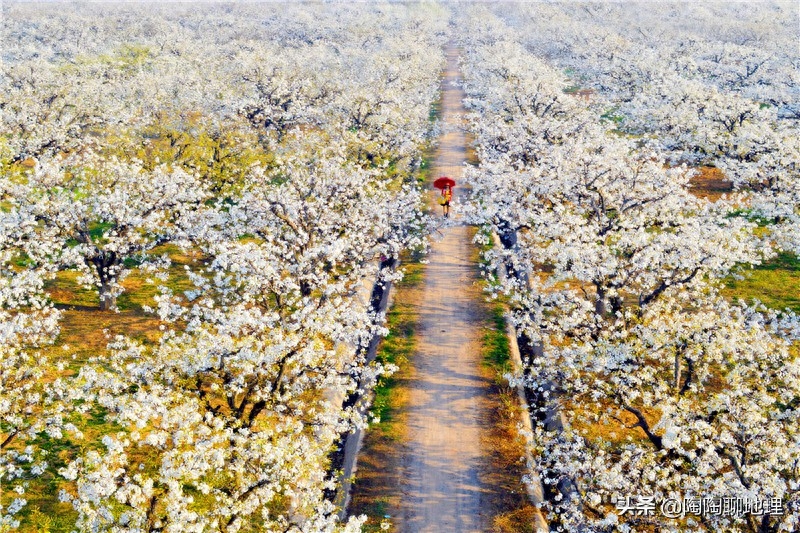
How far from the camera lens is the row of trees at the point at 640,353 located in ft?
65.9

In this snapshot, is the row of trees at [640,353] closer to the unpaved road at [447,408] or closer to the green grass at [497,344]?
the green grass at [497,344]

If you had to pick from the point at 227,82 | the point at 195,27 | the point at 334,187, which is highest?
the point at 195,27

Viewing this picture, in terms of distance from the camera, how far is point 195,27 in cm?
15200

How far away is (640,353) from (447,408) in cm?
1121

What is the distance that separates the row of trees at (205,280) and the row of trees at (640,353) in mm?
9650

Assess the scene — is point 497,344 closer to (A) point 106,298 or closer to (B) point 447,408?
(B) point 447,408

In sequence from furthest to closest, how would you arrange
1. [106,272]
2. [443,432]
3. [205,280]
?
[106,272] < [443,432] < [205,280]

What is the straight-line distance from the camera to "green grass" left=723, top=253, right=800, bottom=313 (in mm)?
39406

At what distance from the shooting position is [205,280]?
92.9 ft

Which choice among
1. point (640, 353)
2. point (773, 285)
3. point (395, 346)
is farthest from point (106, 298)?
point (773, 285)

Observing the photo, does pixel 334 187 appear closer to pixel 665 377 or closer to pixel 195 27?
→ pixel 665 377

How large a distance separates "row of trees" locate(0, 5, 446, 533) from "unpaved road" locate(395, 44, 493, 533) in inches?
153

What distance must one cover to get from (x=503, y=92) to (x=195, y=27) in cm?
12080

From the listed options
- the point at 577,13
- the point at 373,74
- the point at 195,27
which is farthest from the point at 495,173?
the point at 577,13
